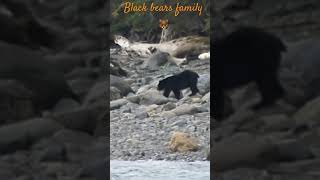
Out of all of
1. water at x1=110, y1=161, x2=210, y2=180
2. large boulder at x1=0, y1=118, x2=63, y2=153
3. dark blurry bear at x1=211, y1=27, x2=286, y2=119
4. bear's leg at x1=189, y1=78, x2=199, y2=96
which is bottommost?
water at x1=110, y1=161, x2=210, y2=180

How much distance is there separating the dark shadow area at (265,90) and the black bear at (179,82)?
1.56m

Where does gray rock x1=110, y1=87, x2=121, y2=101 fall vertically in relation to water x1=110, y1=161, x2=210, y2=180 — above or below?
above

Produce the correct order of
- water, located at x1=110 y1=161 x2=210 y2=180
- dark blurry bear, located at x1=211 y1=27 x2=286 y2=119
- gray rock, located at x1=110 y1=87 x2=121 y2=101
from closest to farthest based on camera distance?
dark blurry bear, located at x1=211 y1=27 x2=286 y2=119 → water, located at x1=110 y1=161 x2=210 y2=180 → gray rock, located at x1=110 y1=87 x2=121 y2=101

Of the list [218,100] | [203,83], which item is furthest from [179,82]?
[218,100]

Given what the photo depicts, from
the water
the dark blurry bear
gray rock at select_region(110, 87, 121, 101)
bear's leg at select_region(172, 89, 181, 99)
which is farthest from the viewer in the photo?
gray rock at select_region(110, 87, 121, 101)

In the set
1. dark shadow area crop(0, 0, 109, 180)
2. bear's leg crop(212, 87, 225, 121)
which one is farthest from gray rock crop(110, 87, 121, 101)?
bear's leg crop(212, 87, 225, 121)

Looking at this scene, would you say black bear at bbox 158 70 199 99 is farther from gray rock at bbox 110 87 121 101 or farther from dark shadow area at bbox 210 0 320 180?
dark shadow area at bbox 210 0 320 180

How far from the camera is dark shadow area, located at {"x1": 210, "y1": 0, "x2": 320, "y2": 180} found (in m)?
5.49

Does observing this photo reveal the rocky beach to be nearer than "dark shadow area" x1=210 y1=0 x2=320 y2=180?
No

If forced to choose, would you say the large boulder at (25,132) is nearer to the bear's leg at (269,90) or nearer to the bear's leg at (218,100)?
the bear's leg at (218,100)

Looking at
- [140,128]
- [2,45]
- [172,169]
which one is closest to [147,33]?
[140,128]

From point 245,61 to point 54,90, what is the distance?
72.8 inches

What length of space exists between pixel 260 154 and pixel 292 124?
42 centimetres

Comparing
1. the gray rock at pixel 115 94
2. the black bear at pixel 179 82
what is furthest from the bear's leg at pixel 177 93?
the gray rock at pixel 115 94
